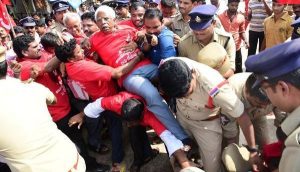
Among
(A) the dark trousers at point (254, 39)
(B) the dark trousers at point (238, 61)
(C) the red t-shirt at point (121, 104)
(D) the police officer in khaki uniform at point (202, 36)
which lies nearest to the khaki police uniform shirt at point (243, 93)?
(D) the police officer in khaki uniform at point (202, 36)

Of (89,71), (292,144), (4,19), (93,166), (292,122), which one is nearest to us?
(292,144)

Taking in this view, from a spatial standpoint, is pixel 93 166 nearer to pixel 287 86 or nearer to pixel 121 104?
pixel 121 104

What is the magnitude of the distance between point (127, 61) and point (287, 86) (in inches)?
74.6

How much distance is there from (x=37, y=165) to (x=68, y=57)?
3.86ft

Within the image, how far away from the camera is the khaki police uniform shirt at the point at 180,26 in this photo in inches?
146

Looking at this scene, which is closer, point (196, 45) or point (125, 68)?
point (125, 68)

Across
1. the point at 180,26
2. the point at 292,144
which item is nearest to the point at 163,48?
the point at 180,26

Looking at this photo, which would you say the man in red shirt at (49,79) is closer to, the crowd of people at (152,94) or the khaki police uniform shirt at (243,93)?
the crowd of people at (152,94)

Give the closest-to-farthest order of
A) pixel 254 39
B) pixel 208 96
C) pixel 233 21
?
pixel 208 96 → pixel 233 21 → pixel 254 39

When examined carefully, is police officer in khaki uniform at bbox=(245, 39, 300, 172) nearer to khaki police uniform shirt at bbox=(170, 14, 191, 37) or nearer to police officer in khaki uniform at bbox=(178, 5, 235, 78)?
police officer in khaki uniform at bbox=(178, 5, 235, 78)

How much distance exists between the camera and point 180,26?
3754mm

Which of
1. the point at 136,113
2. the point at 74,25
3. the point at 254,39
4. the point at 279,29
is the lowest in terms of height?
the point at 254,39

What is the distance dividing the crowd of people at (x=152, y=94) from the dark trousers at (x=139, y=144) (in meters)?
0.01

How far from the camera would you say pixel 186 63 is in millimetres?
2375
